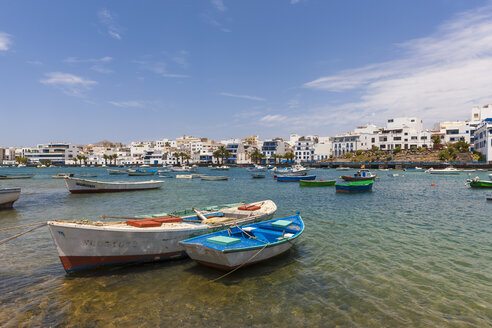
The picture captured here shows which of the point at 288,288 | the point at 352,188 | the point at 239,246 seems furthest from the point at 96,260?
the point at 352,188

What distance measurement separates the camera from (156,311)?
8.31m

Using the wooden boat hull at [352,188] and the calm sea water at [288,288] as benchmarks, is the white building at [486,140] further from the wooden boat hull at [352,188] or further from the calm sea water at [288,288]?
the calm sea water at [288,288]

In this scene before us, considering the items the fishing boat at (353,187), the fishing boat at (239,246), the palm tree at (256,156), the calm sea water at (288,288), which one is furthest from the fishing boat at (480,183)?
the palm tree at (256,156)

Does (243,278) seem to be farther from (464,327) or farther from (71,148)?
(71,148)

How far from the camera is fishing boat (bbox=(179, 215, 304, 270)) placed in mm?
10211

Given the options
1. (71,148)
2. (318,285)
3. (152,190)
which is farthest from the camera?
(71,148)

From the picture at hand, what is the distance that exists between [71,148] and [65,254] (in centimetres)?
19954

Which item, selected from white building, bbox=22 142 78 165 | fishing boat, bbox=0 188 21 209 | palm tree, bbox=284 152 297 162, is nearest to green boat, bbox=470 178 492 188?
fishing boat, bbox=0 188 21 209

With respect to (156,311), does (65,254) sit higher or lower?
higher

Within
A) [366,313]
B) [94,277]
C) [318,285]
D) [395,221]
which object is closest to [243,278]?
[318,285]

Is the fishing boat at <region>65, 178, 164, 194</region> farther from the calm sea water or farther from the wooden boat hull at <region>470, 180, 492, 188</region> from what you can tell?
the wooden boat hull at <region>470, 180, 492, 188</region>

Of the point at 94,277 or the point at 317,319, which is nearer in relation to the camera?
the point at 317,319

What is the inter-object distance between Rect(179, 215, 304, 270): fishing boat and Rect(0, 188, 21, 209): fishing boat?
23.6m

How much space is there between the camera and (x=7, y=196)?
2536 centimetres
